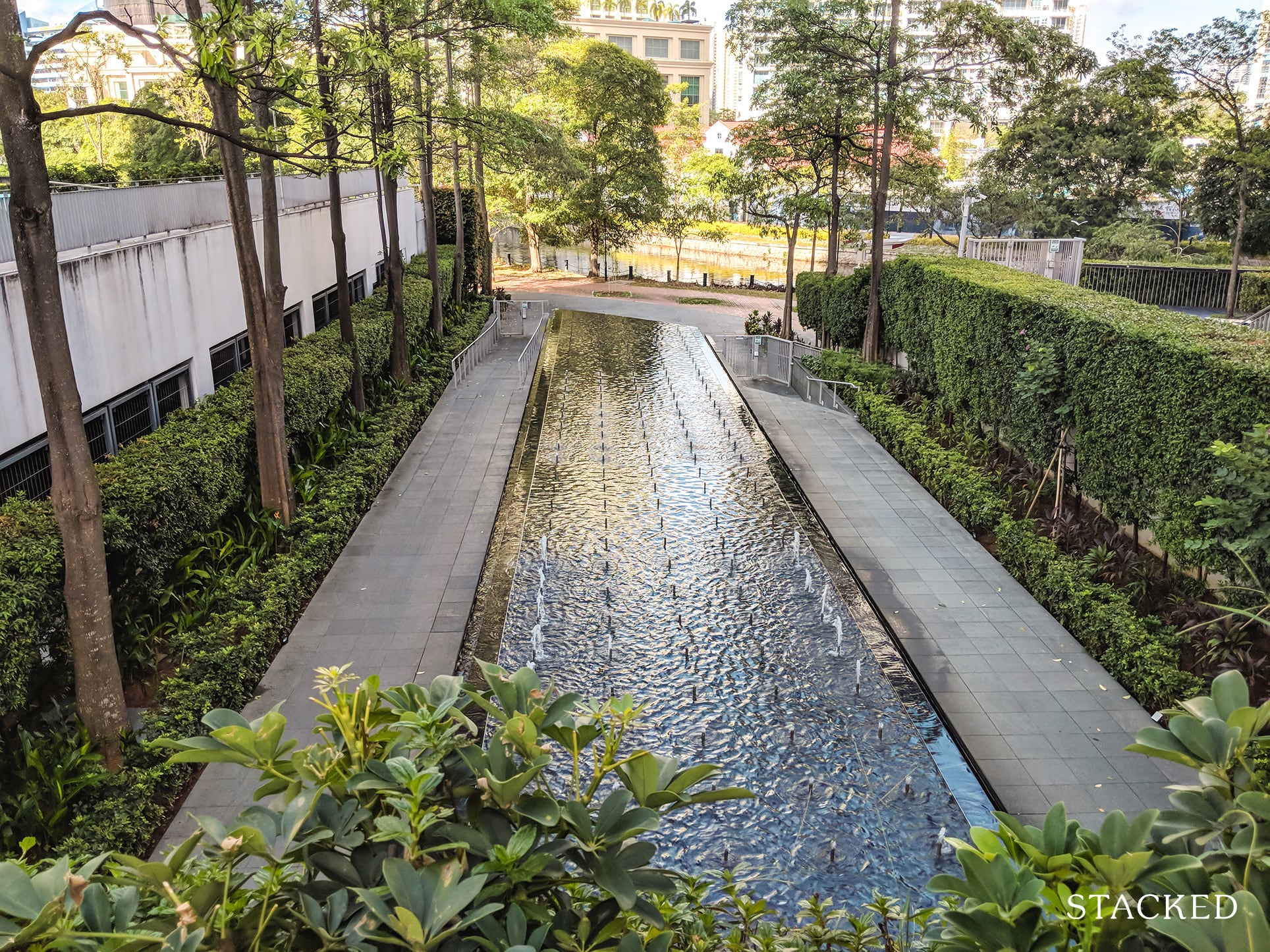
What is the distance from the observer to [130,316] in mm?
12398

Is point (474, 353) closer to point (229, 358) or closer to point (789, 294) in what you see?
point (789, 294)

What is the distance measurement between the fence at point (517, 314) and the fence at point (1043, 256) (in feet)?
48.7

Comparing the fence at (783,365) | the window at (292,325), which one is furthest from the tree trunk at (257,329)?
the fence at (783,365)

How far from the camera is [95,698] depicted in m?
8.09

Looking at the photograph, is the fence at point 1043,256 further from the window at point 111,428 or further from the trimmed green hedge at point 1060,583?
the window at point 111,428

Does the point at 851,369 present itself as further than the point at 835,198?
No

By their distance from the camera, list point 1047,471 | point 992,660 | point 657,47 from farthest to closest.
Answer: point 657,47 → point 1047,471 → point 992,660

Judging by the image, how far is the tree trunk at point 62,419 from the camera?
7.09 m

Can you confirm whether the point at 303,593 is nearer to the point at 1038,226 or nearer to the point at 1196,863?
the point at 1196,863

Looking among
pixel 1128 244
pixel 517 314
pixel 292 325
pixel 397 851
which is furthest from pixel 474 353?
pixel 397 851

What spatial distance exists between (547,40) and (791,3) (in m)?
22.1

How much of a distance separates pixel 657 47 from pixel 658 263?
47.4 metres

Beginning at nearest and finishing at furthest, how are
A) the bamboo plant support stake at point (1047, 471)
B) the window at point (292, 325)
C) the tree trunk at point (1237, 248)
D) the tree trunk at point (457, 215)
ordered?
the bamboo plant support stake at point (1047, 471) → the window at point (292, 325) → the tree trunk at point (1237, 248) → the tree trunk at point (457, 215)

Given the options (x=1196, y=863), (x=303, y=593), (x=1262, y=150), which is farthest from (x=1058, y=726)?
(x=1262, y=150)
